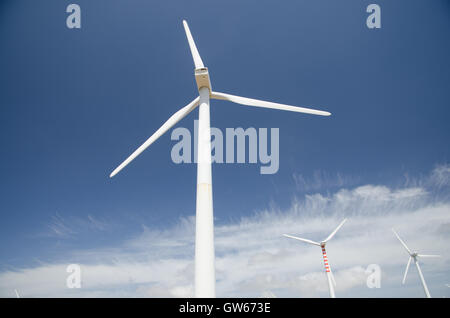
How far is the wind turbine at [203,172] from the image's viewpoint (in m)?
10.4

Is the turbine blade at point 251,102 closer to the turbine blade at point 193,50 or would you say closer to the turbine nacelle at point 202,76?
the turbine nacelle at point 202,76

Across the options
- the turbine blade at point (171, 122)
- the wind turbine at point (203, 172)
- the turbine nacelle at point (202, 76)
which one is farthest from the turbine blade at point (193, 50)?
the turbine blade at point (171, 122)

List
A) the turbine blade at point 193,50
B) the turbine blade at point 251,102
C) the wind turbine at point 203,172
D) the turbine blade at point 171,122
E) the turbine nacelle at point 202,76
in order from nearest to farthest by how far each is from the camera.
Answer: the wind turbine at point 203,172
the turbine nacelle at point 202,76
the turbine blade at point 171,122
the turbine blade at point 251,102
the turbine blade at point 193,50

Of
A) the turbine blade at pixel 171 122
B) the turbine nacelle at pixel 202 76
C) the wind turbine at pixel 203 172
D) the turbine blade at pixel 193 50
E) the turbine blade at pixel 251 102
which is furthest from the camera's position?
the turbine blade at pixel 193 50

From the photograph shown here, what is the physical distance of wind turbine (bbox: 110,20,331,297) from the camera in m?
10.4

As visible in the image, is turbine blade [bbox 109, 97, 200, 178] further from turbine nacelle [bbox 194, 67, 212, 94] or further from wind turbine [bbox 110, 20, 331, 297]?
turbine nacelle [bbox 194, 67, 212, 94]

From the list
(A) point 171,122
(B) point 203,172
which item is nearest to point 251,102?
(A) point 171,122

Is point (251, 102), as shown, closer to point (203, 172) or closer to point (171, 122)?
point (171, 122)

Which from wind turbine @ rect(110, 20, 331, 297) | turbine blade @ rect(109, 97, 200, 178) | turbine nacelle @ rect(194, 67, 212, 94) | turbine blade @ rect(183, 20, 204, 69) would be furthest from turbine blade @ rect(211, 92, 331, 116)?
turbine blade @ rect(183, 20, 204, 69)
